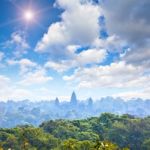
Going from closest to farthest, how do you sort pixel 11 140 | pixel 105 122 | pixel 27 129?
pixel 11 140, pixel 27 129, pixel 105 122

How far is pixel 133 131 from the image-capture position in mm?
135875

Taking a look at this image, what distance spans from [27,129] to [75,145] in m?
33.0

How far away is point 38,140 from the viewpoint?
110188 millimetres

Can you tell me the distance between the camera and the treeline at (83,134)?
360 ft

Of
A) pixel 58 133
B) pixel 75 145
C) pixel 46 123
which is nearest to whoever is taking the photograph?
pixel 75 145

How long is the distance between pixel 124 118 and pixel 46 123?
3897 cm

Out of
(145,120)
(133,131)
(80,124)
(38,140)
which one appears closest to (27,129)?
(38,140)

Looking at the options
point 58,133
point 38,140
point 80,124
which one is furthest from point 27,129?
point 80,124

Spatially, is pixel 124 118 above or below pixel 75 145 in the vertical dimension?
above

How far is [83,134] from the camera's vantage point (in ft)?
417

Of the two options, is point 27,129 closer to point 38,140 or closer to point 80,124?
point 38,140

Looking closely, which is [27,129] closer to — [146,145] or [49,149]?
[49,149]

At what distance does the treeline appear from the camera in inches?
4318

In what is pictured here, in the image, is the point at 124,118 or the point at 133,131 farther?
the point at 124,118
